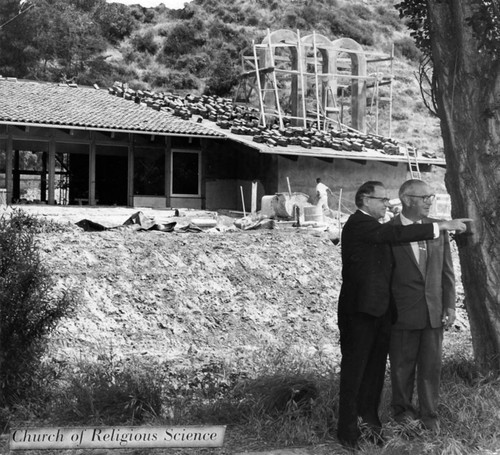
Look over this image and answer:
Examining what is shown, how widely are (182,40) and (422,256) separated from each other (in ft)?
217

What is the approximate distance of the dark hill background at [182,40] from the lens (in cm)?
5225

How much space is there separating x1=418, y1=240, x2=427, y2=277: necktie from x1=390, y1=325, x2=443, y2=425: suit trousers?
451 millimetres

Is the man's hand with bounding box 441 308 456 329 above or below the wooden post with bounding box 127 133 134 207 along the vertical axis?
below

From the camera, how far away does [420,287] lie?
6.34m

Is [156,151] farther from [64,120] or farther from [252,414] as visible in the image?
[252,414]

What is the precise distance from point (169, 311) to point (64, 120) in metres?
15.0

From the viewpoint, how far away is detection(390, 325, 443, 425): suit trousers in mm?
6340

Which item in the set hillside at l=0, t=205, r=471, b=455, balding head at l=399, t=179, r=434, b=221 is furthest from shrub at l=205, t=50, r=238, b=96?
balding head at l=399, t=179, r=434, b=221

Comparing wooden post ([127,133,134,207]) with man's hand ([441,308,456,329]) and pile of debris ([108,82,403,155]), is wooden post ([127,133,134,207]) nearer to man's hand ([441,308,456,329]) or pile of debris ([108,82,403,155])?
pile of debris ([108,82,403,155])

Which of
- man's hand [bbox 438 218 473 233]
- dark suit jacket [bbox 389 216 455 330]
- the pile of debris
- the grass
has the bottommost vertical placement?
the grass

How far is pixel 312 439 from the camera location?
6.34m

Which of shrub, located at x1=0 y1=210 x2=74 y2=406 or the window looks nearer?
shrub, located at x1=0 y1=210 x2=74 y2=406

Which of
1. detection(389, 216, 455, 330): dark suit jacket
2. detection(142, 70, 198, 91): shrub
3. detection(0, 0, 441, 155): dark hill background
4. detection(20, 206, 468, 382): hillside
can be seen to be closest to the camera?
detection(389, 216, 455, 330): dark suit jacket

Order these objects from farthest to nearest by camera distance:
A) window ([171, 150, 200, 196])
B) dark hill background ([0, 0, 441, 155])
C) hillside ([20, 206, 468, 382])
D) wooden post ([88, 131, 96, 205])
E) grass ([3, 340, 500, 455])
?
dark hill background ([0, 0, 441, 155]), window ([171, 150, 200, 196]), wooden post ([88, 131, 96, 205]), hillside ([20, 206, 468, 382]), grass ([3, 340, 500, 455])
